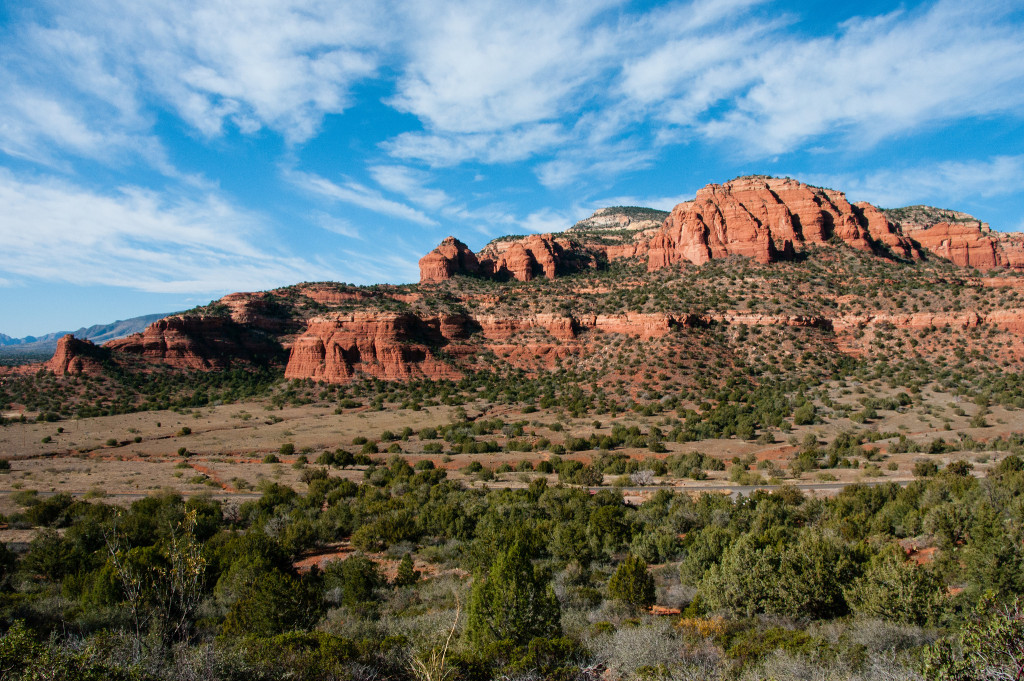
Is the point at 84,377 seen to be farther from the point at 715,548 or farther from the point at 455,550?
the point at 715,548

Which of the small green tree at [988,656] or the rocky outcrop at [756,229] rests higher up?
the rocky outcrop at [756,229]

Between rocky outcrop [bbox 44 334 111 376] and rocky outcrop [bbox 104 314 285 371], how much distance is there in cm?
355

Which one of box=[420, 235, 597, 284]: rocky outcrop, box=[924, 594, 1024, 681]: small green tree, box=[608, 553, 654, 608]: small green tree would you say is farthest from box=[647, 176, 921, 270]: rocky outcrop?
box=[924, 594, 1024, 681]: small green tree

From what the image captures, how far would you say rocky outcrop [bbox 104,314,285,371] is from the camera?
65.6 meters

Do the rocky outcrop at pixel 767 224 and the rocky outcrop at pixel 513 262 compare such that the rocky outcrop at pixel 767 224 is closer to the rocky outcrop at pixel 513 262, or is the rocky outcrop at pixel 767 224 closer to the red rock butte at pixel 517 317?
the red rock butte at pixel 517 317

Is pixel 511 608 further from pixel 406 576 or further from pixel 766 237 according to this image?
pixel 766 237

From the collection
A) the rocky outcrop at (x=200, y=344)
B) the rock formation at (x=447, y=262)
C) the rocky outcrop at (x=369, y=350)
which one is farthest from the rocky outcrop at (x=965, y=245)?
the rocky outcrop at (x=200, y=344)

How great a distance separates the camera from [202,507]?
59.7ft

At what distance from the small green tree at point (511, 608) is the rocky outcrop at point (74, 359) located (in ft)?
234

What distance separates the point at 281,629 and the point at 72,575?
725 centimetres

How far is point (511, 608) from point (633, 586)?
10.9 feet

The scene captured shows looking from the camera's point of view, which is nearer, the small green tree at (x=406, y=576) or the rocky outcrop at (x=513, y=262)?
the small green tree at (x=406, y=576)

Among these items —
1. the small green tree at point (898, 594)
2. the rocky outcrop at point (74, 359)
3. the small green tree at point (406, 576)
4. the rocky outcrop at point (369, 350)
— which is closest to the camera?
the small green tree at point (898, 594)

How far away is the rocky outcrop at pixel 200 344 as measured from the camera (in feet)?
215
